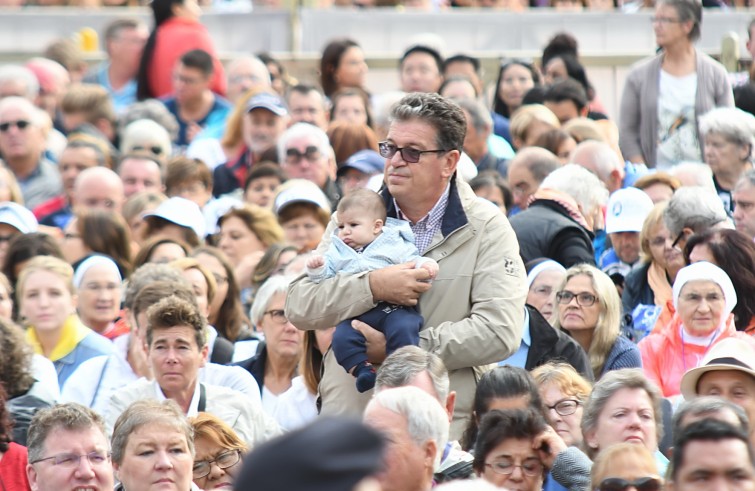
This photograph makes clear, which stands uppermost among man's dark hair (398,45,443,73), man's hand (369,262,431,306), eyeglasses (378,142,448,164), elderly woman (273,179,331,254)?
man's dark hair (398,45,443,73)

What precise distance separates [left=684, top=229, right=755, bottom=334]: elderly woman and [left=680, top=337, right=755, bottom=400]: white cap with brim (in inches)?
39.5

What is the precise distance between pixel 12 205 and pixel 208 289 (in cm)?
222

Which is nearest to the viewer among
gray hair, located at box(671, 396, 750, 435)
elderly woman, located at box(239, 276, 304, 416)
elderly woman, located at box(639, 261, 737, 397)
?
gray hair, located at box(671, 396, 750, 435)

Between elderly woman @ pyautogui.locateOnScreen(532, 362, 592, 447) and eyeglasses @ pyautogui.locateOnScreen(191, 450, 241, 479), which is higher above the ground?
elderly woman @ pyautogui.locateOnScreen(532, 362, 592, 447)

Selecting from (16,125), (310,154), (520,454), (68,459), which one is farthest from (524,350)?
(16,125)

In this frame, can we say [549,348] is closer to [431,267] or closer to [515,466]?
[515,466]

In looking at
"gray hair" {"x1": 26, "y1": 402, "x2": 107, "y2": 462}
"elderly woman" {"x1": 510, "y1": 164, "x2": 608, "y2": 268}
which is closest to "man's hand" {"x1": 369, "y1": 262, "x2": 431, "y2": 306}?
"gray hair" {"x1": 26, "y1": 402, "x2": 107, "y2": 462}

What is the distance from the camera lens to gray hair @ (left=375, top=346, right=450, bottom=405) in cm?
573

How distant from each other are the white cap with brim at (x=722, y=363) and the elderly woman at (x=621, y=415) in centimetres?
45

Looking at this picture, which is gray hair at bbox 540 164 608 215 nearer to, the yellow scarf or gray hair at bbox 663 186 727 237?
gray hair at bbox 663 186 727 237

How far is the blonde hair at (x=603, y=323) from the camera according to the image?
26.0 feet

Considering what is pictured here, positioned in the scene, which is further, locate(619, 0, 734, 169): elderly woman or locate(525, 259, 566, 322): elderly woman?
locate(619, 0, 734, 169): elderly woman

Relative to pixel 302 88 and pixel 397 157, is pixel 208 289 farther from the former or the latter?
pixel 302 88

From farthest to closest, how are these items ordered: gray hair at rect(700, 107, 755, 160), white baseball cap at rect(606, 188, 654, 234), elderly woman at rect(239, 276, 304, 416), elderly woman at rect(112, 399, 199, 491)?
gray hair at rect(700, 107, 755, 160)
white baseball cap at rect(606, 188, 654, 234)
elderly woman at rect(239, 276, 304, 416)
elderly woman at rect(112, 399, 199, 491)
